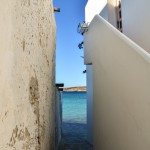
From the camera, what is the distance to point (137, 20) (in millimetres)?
6086

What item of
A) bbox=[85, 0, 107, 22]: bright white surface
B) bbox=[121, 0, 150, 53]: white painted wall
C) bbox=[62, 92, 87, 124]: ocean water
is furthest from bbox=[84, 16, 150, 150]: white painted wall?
bbox=[62, 92, 87, 124]: ocean water

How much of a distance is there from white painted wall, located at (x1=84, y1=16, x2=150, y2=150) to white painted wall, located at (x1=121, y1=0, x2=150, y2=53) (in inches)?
46.6

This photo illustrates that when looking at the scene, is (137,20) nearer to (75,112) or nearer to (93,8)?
(93,8)

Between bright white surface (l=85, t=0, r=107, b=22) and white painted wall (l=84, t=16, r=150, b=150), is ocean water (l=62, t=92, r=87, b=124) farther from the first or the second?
white painted wall (l=84, t=16, r=150, b=150)

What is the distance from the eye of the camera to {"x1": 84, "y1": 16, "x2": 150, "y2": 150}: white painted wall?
2736 mm

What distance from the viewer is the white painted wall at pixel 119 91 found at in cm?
274

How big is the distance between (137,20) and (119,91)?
321cm

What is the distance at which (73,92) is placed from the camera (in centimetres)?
8388

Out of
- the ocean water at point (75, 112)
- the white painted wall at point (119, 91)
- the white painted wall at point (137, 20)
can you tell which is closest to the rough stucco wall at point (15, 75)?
the white painted wall at point (119, 91)

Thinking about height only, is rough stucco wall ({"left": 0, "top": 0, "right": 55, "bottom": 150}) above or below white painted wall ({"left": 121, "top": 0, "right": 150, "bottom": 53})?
below

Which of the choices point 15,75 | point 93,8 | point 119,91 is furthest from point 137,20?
point 15,75

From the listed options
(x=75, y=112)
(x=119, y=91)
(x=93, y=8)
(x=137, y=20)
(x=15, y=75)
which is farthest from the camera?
(x=75, y=112)

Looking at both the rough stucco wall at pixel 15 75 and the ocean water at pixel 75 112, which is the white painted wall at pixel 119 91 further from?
the ocean water at pixel 75 112

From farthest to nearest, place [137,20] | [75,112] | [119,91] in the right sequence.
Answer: [75,112] < [137,20] < [119,91]
